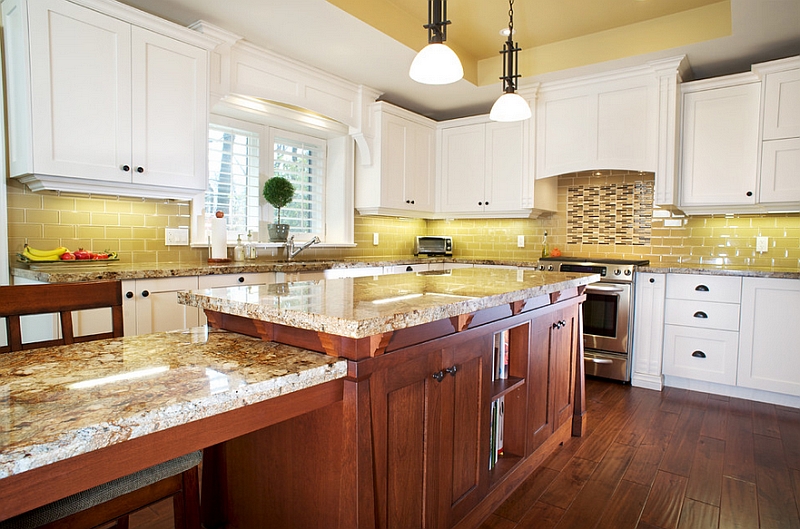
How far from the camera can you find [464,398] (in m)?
1.58

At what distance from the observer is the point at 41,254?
8.07ft

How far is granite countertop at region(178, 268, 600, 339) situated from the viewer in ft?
3.69

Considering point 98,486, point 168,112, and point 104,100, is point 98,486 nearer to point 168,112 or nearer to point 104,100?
point 104,100

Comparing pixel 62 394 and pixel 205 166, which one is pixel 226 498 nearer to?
pixel 62 394

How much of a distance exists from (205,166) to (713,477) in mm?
3243

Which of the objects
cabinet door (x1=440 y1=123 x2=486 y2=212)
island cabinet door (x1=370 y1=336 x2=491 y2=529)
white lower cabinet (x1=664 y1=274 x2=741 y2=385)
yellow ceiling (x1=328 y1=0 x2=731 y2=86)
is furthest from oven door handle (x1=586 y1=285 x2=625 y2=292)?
island cabinet door (x1=370 y1=336 x2=491 y2=529)

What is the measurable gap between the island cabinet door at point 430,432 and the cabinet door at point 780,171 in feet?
9.46

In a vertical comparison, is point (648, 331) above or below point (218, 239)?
below

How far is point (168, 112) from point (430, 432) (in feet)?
8.12

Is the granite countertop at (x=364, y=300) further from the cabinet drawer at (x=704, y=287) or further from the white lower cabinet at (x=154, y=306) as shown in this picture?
the cabinet drawer at (x=704, y=287)

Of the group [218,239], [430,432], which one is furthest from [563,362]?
[218,239]

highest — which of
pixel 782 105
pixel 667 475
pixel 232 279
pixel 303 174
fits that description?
pixel 782 105

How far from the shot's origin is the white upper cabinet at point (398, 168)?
4297 millimetres

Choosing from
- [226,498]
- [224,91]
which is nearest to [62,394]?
[226,498]
